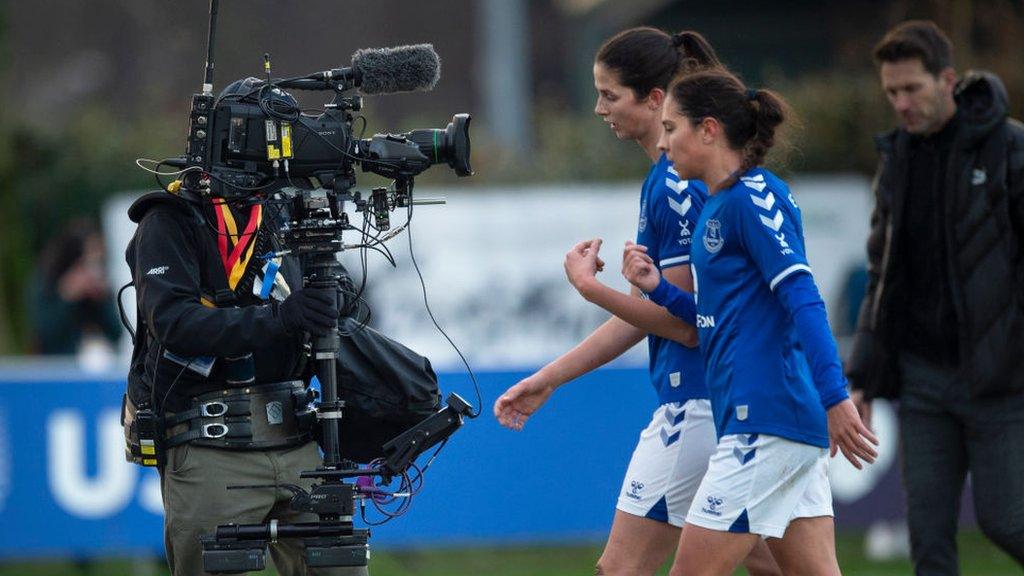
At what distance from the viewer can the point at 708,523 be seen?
4.63m

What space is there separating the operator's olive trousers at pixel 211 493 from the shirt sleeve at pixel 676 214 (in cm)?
135

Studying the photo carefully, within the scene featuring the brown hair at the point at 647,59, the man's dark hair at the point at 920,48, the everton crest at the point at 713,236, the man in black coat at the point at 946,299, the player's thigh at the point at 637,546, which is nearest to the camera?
the everton crest at the point at 713,236

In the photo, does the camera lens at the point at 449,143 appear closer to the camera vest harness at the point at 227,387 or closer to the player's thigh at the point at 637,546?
the camera vest harness at the point at 227,387

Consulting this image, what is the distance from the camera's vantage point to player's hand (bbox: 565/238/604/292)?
494 cm

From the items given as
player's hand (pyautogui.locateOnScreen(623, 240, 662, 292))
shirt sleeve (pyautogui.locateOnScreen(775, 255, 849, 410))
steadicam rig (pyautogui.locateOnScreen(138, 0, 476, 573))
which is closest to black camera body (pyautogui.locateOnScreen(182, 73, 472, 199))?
steadicam rig (pyautogui.locateOnScreen(138, 0, 476, 573))

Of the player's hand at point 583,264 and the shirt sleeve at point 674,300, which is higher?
the player's hand at point 583,264

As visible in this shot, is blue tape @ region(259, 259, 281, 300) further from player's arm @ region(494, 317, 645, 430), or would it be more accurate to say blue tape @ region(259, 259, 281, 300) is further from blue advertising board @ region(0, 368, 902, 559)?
blue advertising board @ region(0, 368, 902, 559)

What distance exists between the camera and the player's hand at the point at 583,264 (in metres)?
4.94

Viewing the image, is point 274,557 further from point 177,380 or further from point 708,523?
point 708,523

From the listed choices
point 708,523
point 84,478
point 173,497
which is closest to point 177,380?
point 173,497

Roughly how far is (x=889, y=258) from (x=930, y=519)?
101 centimetres

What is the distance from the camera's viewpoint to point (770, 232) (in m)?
4.62

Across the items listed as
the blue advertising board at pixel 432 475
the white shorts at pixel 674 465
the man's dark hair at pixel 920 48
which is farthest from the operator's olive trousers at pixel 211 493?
the blue advertising board at pixel 432 475

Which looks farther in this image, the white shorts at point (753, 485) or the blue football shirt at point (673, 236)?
the blue football shirt at point (673, 236)
